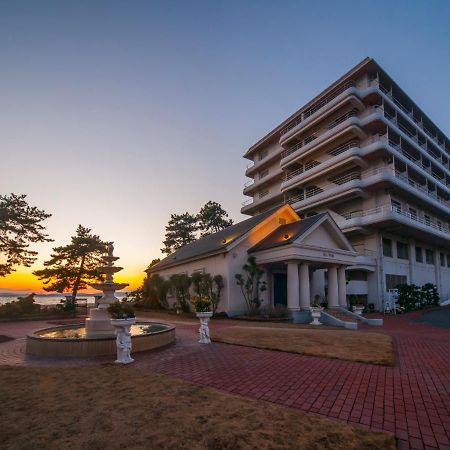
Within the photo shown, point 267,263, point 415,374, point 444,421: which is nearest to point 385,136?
point 267,263

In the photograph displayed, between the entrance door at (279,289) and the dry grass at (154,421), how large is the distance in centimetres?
1778

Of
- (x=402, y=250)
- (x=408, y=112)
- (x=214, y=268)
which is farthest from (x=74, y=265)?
(x=408, y=112)

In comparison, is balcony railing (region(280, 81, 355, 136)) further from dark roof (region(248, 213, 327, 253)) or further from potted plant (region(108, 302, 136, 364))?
potted plant (region(108, 302, 136, 364))

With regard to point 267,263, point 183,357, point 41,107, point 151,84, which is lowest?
point 183,357

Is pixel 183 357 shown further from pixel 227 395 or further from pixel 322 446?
pixel 322 446

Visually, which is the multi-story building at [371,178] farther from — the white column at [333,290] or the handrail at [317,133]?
the white column at [333,290]

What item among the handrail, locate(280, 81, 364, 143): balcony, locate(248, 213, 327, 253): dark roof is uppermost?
locate(280, 81, 364, 143): balcony

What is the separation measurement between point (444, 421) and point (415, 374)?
9.78 feet

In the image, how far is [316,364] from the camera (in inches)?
320

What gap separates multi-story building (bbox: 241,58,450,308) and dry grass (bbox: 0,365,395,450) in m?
23.4

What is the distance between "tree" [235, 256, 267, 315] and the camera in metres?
21.7

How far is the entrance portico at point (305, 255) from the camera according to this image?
64.5ft

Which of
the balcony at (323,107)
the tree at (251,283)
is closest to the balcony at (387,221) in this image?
the balcony at (323,107)

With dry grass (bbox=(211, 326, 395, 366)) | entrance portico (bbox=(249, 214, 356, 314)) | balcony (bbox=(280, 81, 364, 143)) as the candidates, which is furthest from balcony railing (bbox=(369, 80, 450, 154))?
dry grass (bbox=(211, 326, 395, 366))
